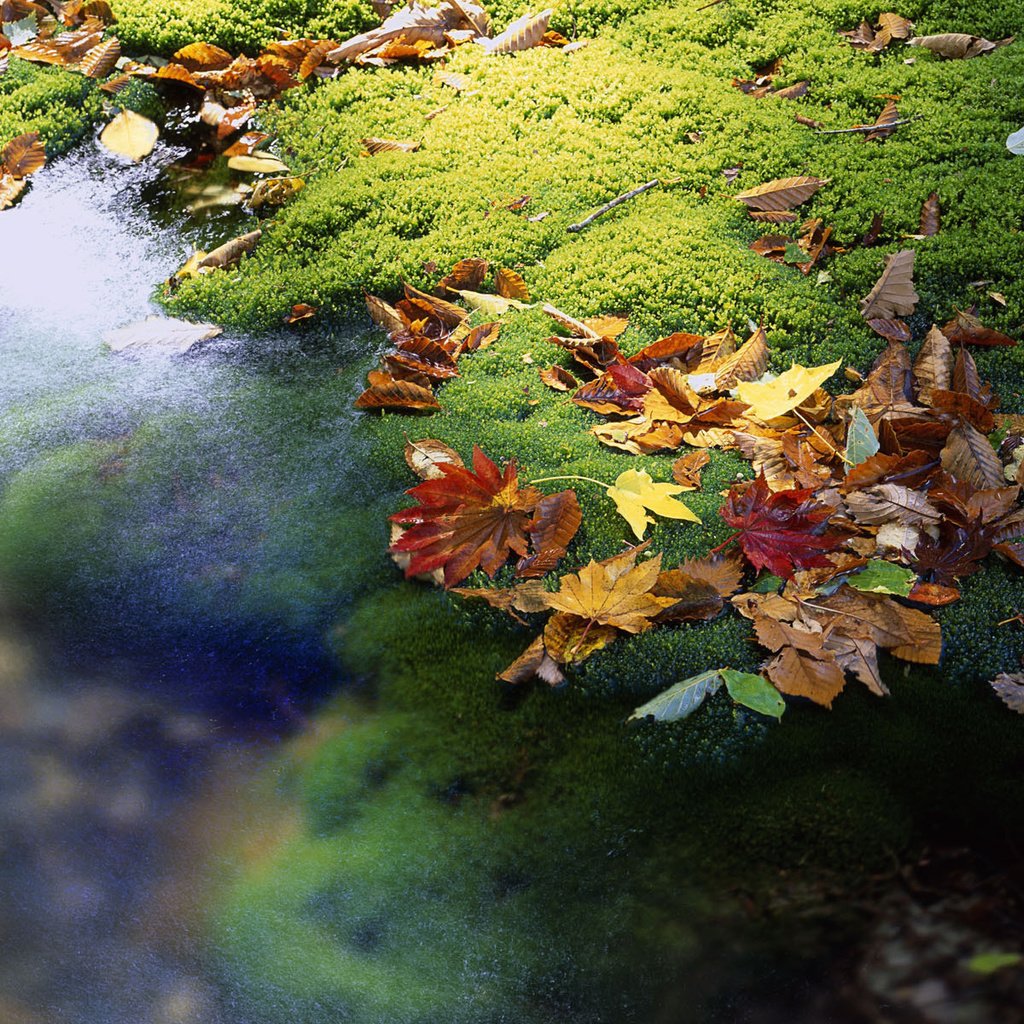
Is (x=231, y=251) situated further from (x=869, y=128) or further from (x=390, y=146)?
(x=869, y=128)

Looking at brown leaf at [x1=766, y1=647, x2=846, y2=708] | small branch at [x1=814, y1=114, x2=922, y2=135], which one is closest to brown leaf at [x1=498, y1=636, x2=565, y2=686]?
brown leaf at [x1=766, y1=647, x2=846, y2=708]

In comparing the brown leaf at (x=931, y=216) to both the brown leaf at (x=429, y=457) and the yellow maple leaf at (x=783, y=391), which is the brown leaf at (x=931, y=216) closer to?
the yellow maple leaf at (x=783, y=391)

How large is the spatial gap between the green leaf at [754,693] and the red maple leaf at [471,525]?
1.82ft

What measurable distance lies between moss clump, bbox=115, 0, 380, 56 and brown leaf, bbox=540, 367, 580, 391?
270 centimetres

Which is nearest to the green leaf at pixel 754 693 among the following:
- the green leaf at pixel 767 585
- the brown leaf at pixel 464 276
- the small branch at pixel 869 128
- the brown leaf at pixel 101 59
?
the green leaf at pixel 767 585

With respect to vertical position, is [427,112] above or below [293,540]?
above

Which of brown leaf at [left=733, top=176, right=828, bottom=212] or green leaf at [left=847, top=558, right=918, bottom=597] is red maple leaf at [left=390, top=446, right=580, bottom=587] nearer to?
green leaf at [left=847, top=558, right=918, bottom=597]

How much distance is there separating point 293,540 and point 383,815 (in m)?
0.86

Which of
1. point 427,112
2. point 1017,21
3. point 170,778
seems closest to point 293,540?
point 170,778

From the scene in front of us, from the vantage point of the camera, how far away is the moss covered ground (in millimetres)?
1945

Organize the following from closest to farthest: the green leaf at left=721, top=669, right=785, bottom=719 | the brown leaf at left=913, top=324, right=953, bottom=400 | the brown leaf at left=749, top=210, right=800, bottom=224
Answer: the green leaf at left=721, top=669, right=785, bottom=719, the brown leaf at left=913, top=324, right=953, bottom=400, the brown leaf at left=749, top=210, right=800, bottom=224

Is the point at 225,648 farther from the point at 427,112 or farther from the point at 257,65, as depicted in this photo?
the point at 257,65

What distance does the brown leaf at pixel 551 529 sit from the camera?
7.97ft

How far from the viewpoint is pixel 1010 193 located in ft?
11.2
